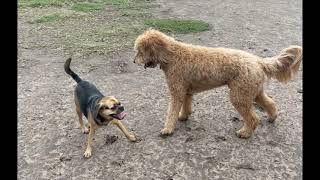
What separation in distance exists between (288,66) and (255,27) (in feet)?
16.1

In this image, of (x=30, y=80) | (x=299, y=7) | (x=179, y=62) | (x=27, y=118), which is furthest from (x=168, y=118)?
(x=299, y=7)

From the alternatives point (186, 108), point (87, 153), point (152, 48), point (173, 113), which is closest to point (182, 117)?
point (186, 108)

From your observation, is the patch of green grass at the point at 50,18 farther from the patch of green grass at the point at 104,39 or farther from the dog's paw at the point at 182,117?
the dog's paw at the point at 182,117

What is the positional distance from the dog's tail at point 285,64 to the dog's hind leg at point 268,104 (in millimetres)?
384

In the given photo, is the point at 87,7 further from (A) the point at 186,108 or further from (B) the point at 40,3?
(A) the point at 186,108

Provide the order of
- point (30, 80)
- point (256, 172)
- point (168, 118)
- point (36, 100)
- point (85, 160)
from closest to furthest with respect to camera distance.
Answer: point (256, 172) → point (85, 160) → point (168, 118) → point (36, 100) → point (30, 80)

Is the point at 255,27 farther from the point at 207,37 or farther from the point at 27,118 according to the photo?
the point at 27,118

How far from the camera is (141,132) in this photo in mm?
5426

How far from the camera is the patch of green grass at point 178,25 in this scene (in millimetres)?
9320

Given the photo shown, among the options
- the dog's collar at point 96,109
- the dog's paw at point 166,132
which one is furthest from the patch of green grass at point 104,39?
the dog's collar at point 96,109

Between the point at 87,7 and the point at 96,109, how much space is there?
7094 millimetres

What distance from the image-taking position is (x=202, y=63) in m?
5.06

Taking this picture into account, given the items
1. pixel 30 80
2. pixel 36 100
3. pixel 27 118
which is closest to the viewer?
pixel 27 118

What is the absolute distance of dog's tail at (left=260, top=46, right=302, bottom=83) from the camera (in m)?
4.99
